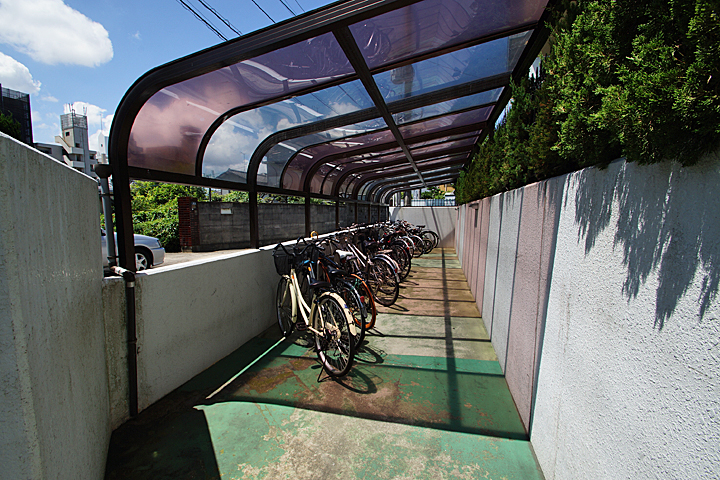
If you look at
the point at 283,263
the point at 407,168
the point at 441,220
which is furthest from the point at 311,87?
the point at 441,220

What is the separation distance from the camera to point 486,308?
4.17 m

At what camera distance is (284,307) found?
13.6 ft

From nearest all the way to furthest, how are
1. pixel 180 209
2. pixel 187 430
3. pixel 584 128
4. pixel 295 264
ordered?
1. pixel 584 128
2. pixel 187 430
3. pixel 295 264
4. pixel 180 209

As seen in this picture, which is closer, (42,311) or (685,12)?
(685,12)

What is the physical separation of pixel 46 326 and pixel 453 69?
160 inches

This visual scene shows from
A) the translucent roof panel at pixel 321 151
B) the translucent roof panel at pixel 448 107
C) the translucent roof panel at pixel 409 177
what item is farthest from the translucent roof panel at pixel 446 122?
the translucent roof panel at pixel 409 177

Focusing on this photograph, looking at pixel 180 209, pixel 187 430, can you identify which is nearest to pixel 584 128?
pixel 187 430

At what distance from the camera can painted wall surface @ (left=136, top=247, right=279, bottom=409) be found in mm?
2543

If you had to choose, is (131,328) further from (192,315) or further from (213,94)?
(213,94)

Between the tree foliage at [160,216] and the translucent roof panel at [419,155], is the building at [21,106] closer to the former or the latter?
the translucent roof panel at [419,155]

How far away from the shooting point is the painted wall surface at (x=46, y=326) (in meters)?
1.01

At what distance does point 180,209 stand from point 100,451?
10.6 meters

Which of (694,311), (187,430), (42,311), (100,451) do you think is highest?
(694,311)

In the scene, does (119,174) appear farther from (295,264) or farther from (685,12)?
(685,12)
